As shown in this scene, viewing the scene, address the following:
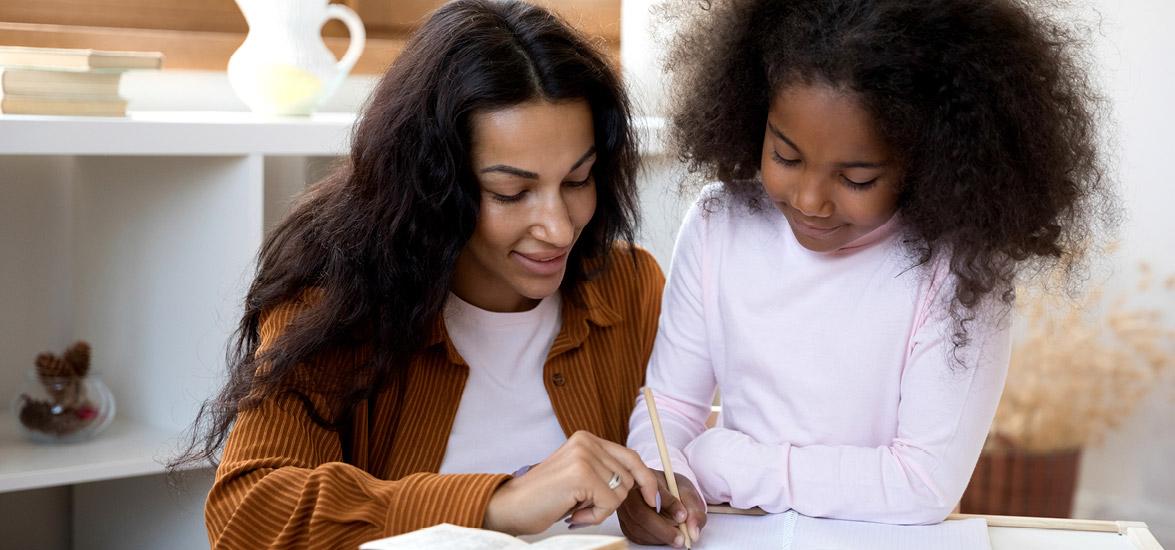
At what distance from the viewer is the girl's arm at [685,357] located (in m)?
1.31

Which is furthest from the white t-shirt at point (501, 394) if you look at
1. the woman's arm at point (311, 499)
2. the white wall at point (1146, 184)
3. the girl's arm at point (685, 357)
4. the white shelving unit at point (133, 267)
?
the white wall at point (1146, 184)

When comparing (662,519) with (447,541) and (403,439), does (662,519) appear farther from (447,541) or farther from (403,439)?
(403,439)

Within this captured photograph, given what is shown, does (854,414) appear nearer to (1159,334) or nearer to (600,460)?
(600,460)

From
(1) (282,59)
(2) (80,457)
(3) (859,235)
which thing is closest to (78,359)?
(2) (80,457)

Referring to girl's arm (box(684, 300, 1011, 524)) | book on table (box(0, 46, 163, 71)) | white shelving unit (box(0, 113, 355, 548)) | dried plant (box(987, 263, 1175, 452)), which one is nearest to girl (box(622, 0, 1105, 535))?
girl's arm (box(684, 300, 1011, 524))

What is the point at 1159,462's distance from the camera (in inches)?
105

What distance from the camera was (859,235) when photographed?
47.6 inches

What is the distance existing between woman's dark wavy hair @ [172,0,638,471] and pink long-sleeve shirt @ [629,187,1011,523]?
0.72ft

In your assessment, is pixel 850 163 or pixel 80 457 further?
pixel 80 457

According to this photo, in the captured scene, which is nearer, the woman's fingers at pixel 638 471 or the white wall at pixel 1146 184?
the woman's fingers at pixel 638 471

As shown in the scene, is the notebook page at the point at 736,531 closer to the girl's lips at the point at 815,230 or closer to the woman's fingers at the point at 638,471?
the woman's fingers at the point at 638,471

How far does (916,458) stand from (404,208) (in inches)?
22.3

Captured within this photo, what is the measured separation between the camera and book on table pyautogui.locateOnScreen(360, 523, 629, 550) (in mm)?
869

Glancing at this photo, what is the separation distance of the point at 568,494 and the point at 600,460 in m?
0.04
